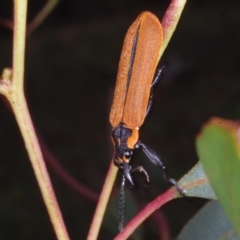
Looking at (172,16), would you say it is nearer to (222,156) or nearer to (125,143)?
(222,156)

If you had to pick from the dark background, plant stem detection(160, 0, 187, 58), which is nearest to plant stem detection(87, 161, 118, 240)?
plant stem detection(160, 0, 187, 58)

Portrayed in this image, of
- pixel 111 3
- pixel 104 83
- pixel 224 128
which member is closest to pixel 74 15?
pixel 111 3

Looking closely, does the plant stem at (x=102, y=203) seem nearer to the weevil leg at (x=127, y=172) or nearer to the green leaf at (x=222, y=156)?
the green leaf at (x=222, y=156)

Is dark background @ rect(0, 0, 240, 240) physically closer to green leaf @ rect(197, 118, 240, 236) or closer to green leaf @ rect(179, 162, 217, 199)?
green leaf @ rect(179, 162, 217, 199)

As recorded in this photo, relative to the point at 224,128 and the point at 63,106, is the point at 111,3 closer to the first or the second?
the point at 63,106

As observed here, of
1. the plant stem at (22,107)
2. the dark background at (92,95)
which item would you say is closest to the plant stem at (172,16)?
the plant stem at (22,107)
